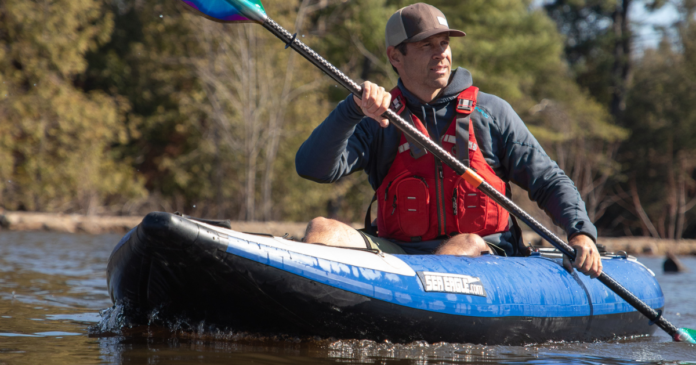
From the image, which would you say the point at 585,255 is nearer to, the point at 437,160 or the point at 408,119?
the point at 437,160

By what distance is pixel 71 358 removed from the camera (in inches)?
88.2

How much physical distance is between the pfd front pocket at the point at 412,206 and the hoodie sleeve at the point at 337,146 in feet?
0.74

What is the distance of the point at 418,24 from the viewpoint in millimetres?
2914

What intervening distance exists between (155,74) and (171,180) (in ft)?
8.48

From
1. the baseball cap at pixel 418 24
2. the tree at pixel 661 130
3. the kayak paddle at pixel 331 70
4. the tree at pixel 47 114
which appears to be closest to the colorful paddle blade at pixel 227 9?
the kayak paddle at pixel 331 70

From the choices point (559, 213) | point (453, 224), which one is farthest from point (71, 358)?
point (559, 213)

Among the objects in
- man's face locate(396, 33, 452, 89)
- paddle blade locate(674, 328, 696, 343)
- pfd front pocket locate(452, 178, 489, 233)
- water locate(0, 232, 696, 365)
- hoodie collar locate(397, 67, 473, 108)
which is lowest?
paddle blade locate(674, 328, 696, 343)

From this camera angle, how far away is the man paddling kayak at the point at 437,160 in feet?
9.40

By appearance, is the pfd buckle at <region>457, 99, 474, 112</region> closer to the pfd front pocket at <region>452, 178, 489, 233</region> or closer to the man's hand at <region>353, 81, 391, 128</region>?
the pfd front pocket at <region>452, 178, 489, 233</region>

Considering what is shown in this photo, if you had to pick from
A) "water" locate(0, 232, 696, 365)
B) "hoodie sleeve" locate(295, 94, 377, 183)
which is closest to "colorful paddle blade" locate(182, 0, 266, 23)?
"hoodie sleeve" locate(295, 94, 377, 183)

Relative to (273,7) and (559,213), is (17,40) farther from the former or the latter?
(559,213)

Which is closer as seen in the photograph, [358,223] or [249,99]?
[249,99]

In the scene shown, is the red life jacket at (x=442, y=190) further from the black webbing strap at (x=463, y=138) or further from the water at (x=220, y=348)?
the water at (x=220, y=348)

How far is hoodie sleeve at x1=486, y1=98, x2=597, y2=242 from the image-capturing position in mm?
2886
